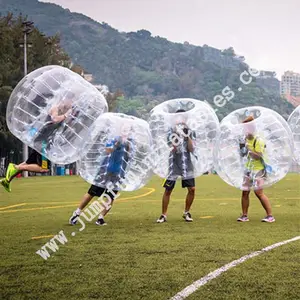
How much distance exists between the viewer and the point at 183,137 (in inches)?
376

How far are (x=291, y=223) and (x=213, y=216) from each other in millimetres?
1814

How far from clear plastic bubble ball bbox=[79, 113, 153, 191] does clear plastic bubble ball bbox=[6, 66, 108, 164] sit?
206mm

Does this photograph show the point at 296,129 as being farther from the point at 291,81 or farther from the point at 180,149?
the point at 291,81

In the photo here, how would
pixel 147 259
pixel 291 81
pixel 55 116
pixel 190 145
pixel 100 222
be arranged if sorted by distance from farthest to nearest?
pixel 291 81 < pixel 100 222 < pixel 190 145 < pixel 55 116 < pixel 147 259

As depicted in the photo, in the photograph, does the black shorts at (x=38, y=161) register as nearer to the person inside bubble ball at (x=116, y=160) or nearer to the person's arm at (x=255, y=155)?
the person inside bubble ball at (x=116, y=160)

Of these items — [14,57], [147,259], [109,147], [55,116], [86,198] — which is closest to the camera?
[147,259]

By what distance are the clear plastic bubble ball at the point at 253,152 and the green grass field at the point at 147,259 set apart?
79 centimetres

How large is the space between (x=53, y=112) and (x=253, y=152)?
3210 mm

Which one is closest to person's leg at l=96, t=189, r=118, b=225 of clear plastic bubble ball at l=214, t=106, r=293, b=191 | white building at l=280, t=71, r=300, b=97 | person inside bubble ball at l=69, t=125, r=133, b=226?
person inside bubble ball at l=69, t=125, r=133, b=226

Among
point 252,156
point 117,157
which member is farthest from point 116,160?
point 252,156

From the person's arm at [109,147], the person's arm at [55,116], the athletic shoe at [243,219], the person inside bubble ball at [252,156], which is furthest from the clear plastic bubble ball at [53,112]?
the athletic shoe at [243,219]

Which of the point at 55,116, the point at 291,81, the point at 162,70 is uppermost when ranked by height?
the point at 162,70

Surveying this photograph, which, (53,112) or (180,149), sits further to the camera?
(180,149)

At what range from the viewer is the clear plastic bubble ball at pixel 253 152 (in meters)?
9.62
